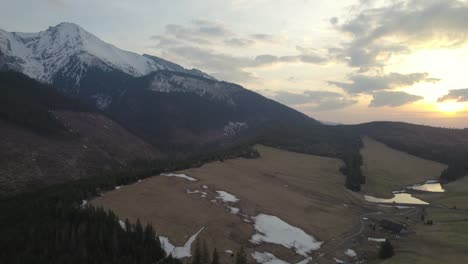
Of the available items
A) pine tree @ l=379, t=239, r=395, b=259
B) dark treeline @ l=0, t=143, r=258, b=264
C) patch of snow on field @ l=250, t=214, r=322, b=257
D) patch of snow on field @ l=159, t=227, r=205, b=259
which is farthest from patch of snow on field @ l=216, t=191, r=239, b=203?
pine tree @ l=379, t=239, r=395, b=259

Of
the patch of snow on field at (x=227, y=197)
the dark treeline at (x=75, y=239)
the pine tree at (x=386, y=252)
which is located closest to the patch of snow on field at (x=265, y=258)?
the dark treeline at (x=75, y=239)

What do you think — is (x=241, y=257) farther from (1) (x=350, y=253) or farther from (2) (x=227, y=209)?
(2) (x=227, y=209)

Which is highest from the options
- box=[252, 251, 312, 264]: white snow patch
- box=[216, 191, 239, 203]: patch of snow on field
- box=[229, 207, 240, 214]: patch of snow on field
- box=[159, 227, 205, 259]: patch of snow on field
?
box=[216, 191, 239, 203]: patch of snow on field

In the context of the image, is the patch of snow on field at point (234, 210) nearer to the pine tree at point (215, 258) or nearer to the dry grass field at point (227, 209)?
the dry grass field at point (227, 209)

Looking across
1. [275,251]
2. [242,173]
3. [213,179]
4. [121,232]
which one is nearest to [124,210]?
[121,232]

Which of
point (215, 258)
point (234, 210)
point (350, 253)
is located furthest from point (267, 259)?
point (234, 210)

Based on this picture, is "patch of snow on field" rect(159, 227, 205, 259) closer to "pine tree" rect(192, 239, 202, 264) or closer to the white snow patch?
"pine tree" rect(192, 239, 202, 264)
